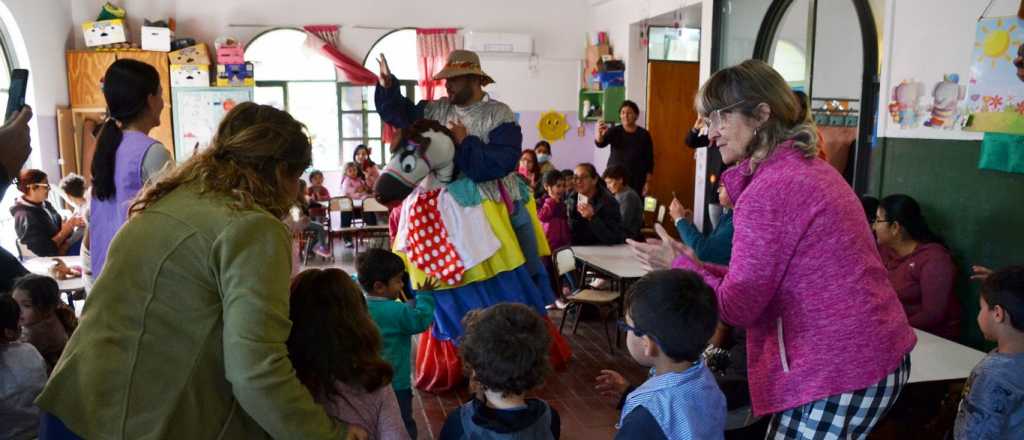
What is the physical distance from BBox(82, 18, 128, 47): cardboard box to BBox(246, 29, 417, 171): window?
5.90 ft

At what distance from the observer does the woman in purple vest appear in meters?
2.19

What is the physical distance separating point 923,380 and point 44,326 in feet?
11.2

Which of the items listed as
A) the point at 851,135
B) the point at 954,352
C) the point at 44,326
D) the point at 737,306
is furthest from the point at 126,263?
the point at 851,135

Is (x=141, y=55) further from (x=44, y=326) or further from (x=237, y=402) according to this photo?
(x=237, y=402)

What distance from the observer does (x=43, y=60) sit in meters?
8.17

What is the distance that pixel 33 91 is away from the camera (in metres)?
7.88

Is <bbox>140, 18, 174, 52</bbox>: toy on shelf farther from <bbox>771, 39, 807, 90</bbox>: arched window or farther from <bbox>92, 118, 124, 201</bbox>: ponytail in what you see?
<bbox>92, 118, 124, 201</bbox>: ponytail

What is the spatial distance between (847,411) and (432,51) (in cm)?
922

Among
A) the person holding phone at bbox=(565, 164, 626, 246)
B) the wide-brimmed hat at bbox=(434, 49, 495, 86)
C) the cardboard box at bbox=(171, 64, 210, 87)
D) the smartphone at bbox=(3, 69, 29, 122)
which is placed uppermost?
the cardboard box at bbox=(171, 64, 210, 87)

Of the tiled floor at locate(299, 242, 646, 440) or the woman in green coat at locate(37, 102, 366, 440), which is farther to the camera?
the tiled floor at locate(299, 242, 646, 440)

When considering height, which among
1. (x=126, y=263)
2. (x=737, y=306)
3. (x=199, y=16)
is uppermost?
(x=199, y=16)

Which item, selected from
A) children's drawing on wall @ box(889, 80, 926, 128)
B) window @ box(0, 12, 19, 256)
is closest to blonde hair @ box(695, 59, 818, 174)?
children's drawing on wall @ box(889, 80, 926, 128)

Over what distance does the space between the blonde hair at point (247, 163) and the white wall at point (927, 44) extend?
12.0 ft

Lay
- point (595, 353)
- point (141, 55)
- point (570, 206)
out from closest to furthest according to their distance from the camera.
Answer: point (595, 353), point (570, 206), point (141, 55)
